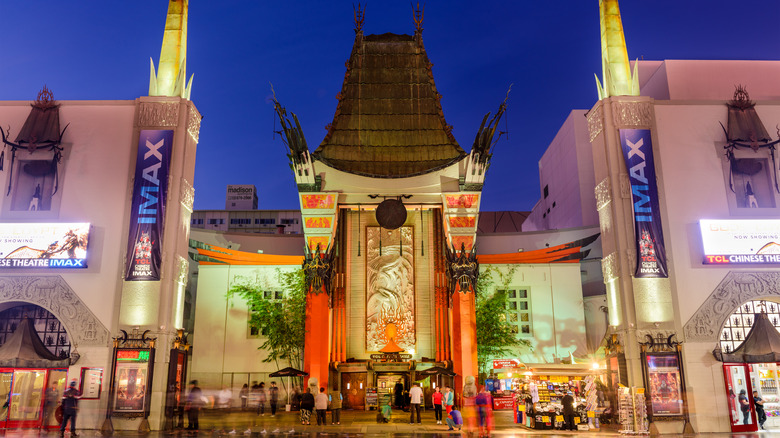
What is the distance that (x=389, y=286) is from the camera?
2902 cm

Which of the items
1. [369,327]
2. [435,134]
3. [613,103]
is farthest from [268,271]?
[613,103]

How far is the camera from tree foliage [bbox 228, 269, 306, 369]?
2934 centimetres

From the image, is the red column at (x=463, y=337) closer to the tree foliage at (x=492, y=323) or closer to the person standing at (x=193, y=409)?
the tree foliage at (x=492, y=323)

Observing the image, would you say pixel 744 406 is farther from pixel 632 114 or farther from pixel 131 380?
pixel 131 380

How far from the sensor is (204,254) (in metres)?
31.7

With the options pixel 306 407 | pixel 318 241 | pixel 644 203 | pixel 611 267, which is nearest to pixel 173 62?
pixel 318 241

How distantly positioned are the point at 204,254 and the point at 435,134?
14.0 meters

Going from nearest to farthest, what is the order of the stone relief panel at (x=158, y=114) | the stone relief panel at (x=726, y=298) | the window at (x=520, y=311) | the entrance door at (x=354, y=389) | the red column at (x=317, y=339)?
the stone relief panel at (x=726, y=298)
the stone relief panel at (x=158, y=114)
the red column at (x=317, y=339)
the entrance door at (x=354, y=389)
the window at (x=520, y=311)

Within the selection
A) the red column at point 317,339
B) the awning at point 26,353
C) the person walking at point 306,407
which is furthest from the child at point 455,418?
the awning at point 26,353

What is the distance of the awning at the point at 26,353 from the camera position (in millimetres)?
18547

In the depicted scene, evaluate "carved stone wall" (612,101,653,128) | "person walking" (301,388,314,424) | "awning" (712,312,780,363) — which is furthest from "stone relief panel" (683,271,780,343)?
"person walking" (301,388,314,424)

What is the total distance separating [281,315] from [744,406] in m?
20.1

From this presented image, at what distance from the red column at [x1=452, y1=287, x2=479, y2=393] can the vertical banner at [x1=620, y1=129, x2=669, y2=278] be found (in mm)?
8757

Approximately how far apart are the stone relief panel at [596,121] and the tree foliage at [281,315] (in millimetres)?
15313
